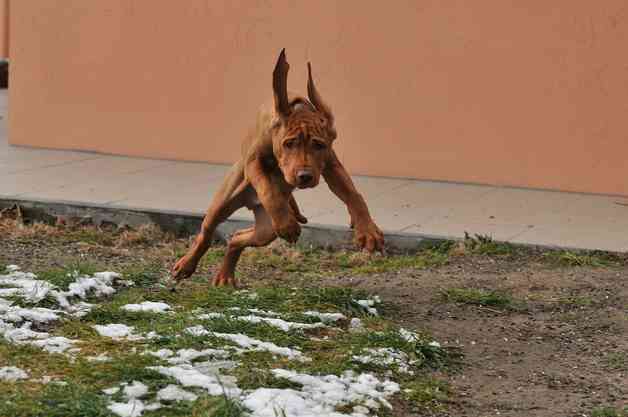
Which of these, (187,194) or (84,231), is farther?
(187,194)

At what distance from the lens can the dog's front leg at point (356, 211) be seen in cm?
722

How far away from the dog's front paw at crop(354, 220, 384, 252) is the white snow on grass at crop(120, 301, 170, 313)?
113 cm

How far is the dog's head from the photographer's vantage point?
22.7 feet

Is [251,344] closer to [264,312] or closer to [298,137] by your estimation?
[264,312]

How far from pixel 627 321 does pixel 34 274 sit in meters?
3.54

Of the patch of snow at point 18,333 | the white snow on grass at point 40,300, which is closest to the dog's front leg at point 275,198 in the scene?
the white snow on grass at point 40,300

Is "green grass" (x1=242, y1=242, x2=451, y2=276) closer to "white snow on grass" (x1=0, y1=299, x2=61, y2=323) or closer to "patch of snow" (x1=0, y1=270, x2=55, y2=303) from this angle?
"patch of snow" (x1=0, y1=270, x2=55, y2=303)

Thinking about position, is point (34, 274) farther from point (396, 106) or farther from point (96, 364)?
point (396, 106)

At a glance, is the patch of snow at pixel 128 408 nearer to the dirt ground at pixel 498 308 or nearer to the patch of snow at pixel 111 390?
the patch of snow at pixel 111 390

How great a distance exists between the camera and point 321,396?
584cm

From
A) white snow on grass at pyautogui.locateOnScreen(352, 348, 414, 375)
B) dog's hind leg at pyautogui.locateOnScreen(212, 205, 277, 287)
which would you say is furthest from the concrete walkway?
white snow on grass at pyautogui.locateOnScreen(352, 348, 414, 375)

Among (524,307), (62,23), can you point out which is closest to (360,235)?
(524,307)

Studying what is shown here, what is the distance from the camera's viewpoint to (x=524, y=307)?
7.99 meters

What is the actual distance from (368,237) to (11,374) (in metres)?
2.17
